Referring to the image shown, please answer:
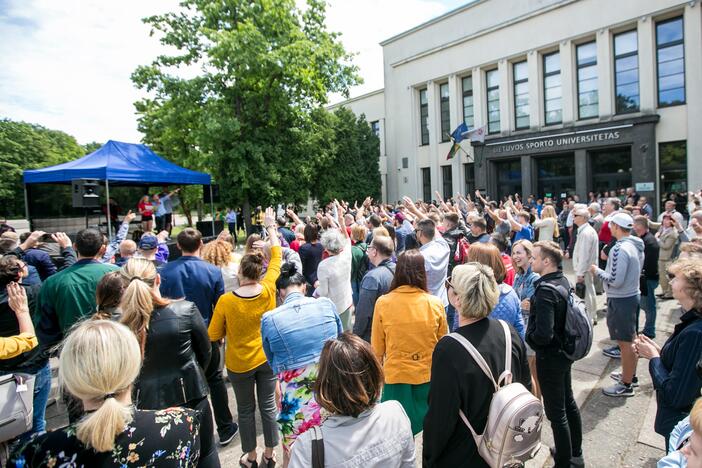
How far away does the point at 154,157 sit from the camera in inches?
561

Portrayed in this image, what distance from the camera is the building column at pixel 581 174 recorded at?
2059 cm

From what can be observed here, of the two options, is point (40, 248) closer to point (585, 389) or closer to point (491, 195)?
point (585, 389)

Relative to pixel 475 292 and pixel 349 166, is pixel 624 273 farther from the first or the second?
pixel 349 166

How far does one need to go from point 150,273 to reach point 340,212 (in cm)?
345

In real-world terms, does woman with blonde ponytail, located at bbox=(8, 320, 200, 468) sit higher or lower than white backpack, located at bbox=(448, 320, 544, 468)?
higher

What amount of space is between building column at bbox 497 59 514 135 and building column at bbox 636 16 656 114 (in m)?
6.31

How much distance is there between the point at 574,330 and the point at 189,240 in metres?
3.50

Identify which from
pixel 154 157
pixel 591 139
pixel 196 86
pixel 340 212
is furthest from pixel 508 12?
pixel 340 212

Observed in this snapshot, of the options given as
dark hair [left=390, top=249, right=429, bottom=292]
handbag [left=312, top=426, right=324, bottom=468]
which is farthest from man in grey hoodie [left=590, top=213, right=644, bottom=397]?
handbag [left=312, top=426, right=324, bottom=468]

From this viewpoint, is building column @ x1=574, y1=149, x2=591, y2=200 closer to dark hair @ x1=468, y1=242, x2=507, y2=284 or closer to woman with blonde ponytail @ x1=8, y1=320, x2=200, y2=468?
dark hair @ x1=468, y1=242, x2=507, y2=284

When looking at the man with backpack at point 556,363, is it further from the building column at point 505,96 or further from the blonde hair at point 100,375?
the building column at point 505,96

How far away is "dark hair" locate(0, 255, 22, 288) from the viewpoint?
3.36m

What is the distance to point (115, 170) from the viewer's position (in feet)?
39.5

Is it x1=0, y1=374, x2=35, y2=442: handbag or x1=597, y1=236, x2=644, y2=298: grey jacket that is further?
x1=597, y1=236, x2=644, y2=298: grey jacket
